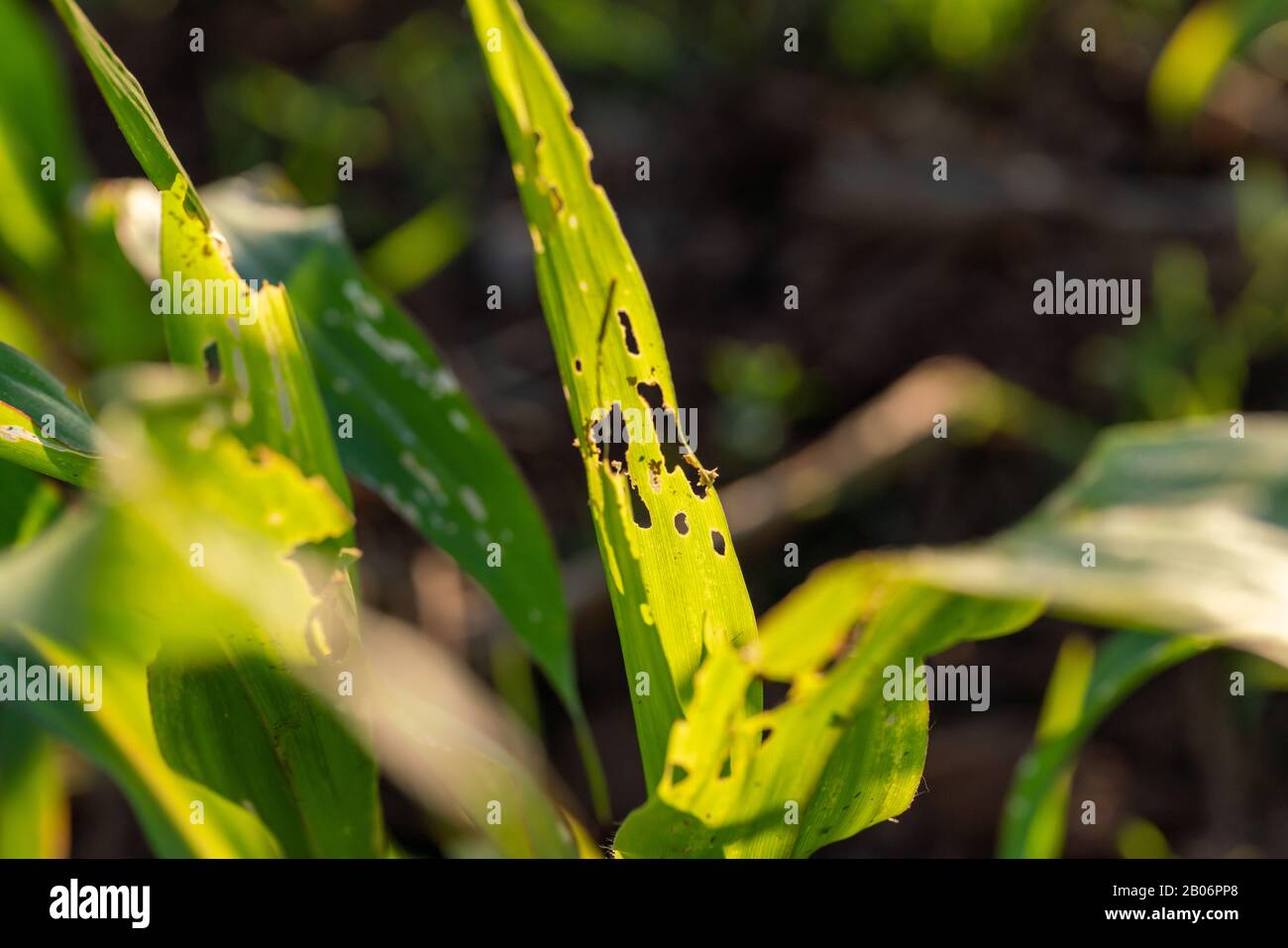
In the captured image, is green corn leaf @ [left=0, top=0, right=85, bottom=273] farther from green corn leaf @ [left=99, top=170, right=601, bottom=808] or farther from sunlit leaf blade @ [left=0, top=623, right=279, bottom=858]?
sunlit leaf blade @ [left=0, top=623, right=279, bottom=858]

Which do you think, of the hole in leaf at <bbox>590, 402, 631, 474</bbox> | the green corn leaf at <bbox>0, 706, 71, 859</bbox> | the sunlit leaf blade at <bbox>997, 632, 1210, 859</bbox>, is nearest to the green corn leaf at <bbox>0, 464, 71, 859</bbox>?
the green corn leaf at <bbox>0, 706, 71, 859</bbox>

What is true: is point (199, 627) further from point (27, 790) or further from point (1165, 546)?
point (27, 790)

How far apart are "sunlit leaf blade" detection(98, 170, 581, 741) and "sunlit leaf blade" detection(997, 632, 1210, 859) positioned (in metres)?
0.33

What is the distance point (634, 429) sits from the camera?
1.84ft

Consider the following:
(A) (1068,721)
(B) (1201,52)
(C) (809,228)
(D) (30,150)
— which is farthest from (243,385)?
(B) (1201,52)

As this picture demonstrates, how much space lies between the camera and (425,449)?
0.77 m

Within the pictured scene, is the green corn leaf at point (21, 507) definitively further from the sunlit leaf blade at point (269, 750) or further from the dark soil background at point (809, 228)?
the dark soil background at point (809, 228)

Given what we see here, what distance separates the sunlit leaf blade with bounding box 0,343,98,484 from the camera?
48 cm

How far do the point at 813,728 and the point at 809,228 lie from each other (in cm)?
143

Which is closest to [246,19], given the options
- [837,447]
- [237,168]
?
[237,168]

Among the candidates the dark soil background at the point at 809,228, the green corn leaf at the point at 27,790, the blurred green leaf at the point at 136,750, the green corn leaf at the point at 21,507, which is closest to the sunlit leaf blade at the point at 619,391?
the blurred green leaf at the point at 136,750
